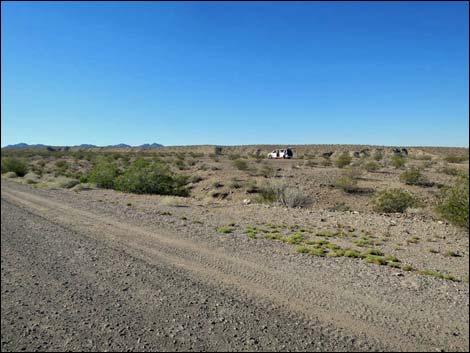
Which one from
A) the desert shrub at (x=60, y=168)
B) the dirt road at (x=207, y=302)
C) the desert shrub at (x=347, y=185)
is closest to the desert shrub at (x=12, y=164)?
the dirt road at (x=207, y=302)

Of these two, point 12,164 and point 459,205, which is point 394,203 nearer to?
point 459,205

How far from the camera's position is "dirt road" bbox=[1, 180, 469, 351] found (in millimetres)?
5047

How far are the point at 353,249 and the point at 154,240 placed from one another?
514cm

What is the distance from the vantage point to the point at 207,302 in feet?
20.5

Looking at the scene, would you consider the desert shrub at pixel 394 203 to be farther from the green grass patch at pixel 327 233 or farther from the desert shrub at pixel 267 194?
the green grass patch at pixel 327 233

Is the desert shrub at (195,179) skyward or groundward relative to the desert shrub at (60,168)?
groundward

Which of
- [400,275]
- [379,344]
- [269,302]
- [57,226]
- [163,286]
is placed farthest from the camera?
[57,226]

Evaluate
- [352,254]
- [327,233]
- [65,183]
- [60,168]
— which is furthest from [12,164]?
[60,168]

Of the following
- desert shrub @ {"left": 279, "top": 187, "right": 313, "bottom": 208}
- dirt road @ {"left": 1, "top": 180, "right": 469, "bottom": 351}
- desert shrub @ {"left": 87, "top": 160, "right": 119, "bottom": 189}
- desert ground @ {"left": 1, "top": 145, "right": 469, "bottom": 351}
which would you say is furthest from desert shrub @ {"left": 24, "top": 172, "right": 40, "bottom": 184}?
desert shrub @ {"left": 279, "top": 187, "right": 313, "bottom": 208}

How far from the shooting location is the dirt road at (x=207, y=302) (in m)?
5.05

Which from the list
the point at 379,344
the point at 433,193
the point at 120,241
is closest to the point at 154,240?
the point at 120,241

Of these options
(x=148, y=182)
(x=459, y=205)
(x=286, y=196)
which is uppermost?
(x=459, y=205)

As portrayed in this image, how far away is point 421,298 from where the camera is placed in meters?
6.41

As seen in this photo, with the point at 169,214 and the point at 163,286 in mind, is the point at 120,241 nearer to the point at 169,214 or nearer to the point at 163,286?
the point at 163,286
